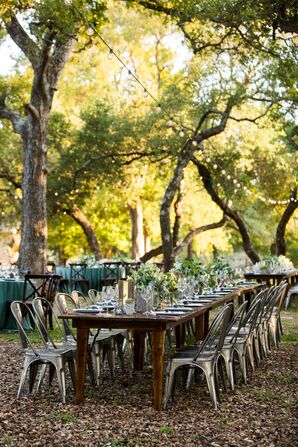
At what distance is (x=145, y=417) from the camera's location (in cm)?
602

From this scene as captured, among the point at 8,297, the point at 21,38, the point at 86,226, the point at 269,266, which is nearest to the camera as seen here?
the point at 8,297

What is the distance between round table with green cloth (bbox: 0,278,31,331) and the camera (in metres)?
12.1

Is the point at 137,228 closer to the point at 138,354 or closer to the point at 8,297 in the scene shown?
the point at 8,297

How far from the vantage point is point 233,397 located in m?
6.88

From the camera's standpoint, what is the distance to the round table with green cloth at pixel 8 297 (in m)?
12.1

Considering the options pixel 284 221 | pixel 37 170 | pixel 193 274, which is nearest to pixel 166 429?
pixel 193 274

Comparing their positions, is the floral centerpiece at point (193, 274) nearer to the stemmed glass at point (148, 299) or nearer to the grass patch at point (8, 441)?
the stemmed glass at point (148, 299)

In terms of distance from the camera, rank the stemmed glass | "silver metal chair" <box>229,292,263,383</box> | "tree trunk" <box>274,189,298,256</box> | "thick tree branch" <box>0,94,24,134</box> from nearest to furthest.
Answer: the stemmed glass → "silver metal chair" <box>229,292,263,383</box> → "thick tree branch" <box>0,94,24,134</box> → "tree trunk" <box>274,189,298,256</box>

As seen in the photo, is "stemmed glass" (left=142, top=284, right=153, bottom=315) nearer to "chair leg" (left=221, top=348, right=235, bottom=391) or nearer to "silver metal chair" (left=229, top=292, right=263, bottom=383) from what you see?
"chair leg" (left=221, top=348, right=235, bottom=391)

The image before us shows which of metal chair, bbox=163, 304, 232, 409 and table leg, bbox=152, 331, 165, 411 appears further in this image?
metal chair, bbox=163, 304, 232, 409

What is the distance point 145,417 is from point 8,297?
21.7 ft

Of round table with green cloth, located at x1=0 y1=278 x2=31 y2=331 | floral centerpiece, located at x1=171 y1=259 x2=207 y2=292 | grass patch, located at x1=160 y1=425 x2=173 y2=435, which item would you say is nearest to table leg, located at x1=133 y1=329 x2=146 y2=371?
floral centerpiece, located at x1=171 y1=259 x2=207 y2=292

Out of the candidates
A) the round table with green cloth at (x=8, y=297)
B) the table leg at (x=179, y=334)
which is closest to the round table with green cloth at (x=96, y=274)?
the round table with green cloth at (x=8, y=297)

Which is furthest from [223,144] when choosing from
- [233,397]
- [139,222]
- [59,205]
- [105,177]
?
[233,397]
